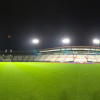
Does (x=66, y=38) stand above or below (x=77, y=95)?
above

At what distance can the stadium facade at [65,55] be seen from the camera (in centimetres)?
2912

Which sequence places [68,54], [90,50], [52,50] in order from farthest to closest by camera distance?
1. [52,50]
2. [68,54]
3. [90,50]

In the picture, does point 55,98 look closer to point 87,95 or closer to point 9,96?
point 87,95

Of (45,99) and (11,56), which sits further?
(11,56)

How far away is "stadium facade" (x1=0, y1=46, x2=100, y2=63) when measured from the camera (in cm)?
2912

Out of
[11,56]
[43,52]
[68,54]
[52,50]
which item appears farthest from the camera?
[11,56]

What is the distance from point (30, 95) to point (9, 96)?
550 millimetres

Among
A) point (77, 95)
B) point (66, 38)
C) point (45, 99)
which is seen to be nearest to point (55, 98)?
point (45, 99)

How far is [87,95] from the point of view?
270 cm

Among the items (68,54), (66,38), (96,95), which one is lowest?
(96,95)

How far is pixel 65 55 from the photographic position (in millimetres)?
33625

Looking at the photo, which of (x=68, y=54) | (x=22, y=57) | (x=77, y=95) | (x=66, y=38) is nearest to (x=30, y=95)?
(x=77, y=95)

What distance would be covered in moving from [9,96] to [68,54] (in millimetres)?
32047

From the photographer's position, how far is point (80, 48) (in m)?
32.8
